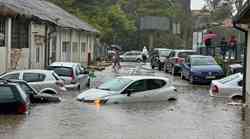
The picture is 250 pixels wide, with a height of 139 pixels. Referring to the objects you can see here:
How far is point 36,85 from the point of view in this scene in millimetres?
24641

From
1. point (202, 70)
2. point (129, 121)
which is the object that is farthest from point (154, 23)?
point (129, 121)


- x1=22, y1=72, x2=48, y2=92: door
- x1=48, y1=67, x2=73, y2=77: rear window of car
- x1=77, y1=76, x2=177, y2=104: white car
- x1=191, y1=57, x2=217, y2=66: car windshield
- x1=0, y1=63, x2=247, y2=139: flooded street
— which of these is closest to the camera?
x1=0, y1=63, x2=247, y2=139: flooded street

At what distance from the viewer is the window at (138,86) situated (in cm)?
2452

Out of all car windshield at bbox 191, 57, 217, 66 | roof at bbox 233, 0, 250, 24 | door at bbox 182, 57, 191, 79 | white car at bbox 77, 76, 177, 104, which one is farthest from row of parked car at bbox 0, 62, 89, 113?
car windshield at bbox 191, 57, 217, 66

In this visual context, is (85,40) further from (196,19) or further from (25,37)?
(196,19)

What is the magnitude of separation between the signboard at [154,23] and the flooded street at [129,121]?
63.0 meters

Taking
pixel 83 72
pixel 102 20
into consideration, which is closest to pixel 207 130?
pixel 83 72

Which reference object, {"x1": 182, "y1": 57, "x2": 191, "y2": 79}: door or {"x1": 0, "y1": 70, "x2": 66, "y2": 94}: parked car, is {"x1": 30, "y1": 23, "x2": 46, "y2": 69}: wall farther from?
{"x1": 0, "y1": 70, "x2": 66, "y2": 94}: parked car

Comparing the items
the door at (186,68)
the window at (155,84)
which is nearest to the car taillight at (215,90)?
the window at (155,84)

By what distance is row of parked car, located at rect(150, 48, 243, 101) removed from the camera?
25766mm

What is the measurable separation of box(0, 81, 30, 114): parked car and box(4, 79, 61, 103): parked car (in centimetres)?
347

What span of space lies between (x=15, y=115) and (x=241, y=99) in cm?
1048

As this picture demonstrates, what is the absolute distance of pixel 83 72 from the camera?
1255 inches

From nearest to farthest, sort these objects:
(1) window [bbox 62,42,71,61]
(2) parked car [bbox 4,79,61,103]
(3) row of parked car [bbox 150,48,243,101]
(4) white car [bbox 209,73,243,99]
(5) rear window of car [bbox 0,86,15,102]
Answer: (5) rear window of car [bbox 0,86,15,102] < (2) parked car [bbox 4,79,61,103] < (4) white car [bbox 209,73,243,99] < (3) row of parked car [bbox 150,48,243,101] < (1) window [bbox 62,42,71,61]
